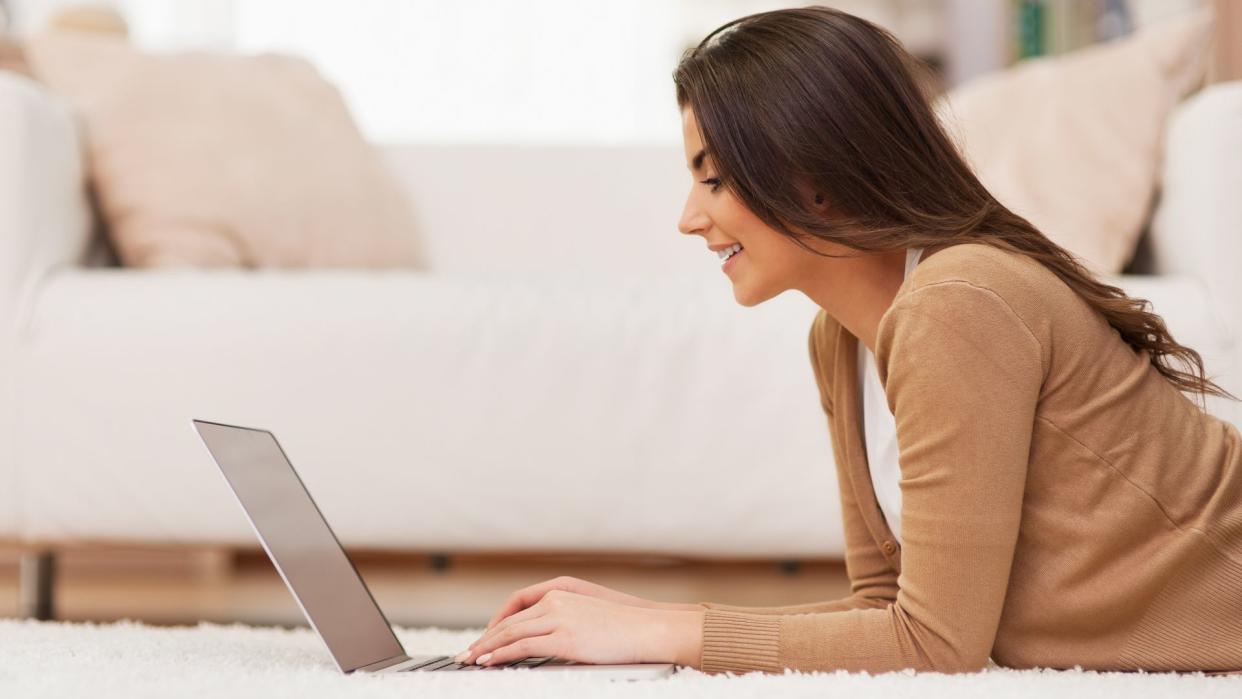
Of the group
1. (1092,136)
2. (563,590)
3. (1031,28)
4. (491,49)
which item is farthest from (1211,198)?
(491,49)

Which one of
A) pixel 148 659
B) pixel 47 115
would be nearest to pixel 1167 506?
pixel 148 659

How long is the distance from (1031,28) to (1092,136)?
1830 millimetres

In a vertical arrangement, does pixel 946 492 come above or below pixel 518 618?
above

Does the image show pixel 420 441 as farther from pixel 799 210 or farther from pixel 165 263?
pixel 799 210

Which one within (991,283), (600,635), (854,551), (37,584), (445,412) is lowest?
(37,584)

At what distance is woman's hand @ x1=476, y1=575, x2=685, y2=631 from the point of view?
0.91 m

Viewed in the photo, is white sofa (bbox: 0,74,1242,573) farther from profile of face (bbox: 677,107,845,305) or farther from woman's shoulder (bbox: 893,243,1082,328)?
woman's shoulder (bbox: 893,243,1082,328)

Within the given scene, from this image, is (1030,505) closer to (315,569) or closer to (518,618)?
(518,618)

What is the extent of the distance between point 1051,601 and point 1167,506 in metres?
0.10

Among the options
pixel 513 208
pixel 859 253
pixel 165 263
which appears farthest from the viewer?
pixel 513 208

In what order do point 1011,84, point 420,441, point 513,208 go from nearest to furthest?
point 420,441
point 1011,84
point 513,208

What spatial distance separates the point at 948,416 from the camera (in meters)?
0.81

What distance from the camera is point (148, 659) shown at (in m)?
0.89

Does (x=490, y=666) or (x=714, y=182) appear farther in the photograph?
(x=714, y=182)
